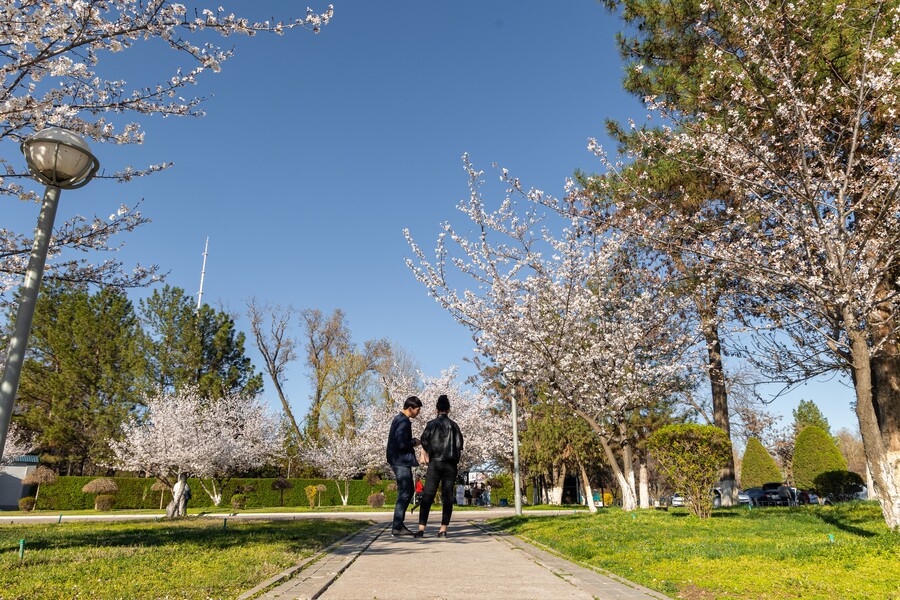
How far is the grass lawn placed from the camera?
5098 mm

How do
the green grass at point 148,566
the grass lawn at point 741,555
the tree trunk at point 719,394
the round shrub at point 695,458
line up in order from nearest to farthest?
the green grass at point 148,566 → the grass lawn at point 741,555 → the round shrub at point 695,458 → the tree trunk at point 719,394

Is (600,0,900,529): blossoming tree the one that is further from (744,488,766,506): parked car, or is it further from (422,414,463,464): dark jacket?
(744,488,766,506): parked car

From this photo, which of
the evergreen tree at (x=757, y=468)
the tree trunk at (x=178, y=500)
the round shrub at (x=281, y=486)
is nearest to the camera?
the tree trunk at (x=178, y=500)

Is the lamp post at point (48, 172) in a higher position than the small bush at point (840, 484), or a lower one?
higher

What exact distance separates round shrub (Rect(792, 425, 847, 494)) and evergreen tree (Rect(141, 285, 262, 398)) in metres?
35.5

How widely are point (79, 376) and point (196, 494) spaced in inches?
487

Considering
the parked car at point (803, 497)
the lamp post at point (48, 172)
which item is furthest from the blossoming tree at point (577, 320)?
the parked car at point (803, 497)

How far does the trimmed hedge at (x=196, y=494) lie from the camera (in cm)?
3494

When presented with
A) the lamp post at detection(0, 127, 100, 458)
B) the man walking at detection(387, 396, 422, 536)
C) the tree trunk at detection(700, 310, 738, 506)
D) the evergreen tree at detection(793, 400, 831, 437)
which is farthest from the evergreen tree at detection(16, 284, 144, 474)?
the evergreen tree at detection(793, 400, 831, 437)

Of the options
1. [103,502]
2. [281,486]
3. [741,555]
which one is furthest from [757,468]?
[103,502]

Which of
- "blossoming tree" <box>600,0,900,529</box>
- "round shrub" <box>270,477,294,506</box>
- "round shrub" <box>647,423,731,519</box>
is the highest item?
"blossoming tree" <box>600,0,900,529</box>

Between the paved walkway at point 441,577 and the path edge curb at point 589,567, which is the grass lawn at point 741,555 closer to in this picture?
the path edge curb at point 589,567

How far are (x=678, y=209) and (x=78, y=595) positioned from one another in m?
13.9

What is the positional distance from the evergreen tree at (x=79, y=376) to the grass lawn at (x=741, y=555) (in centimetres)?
3705
